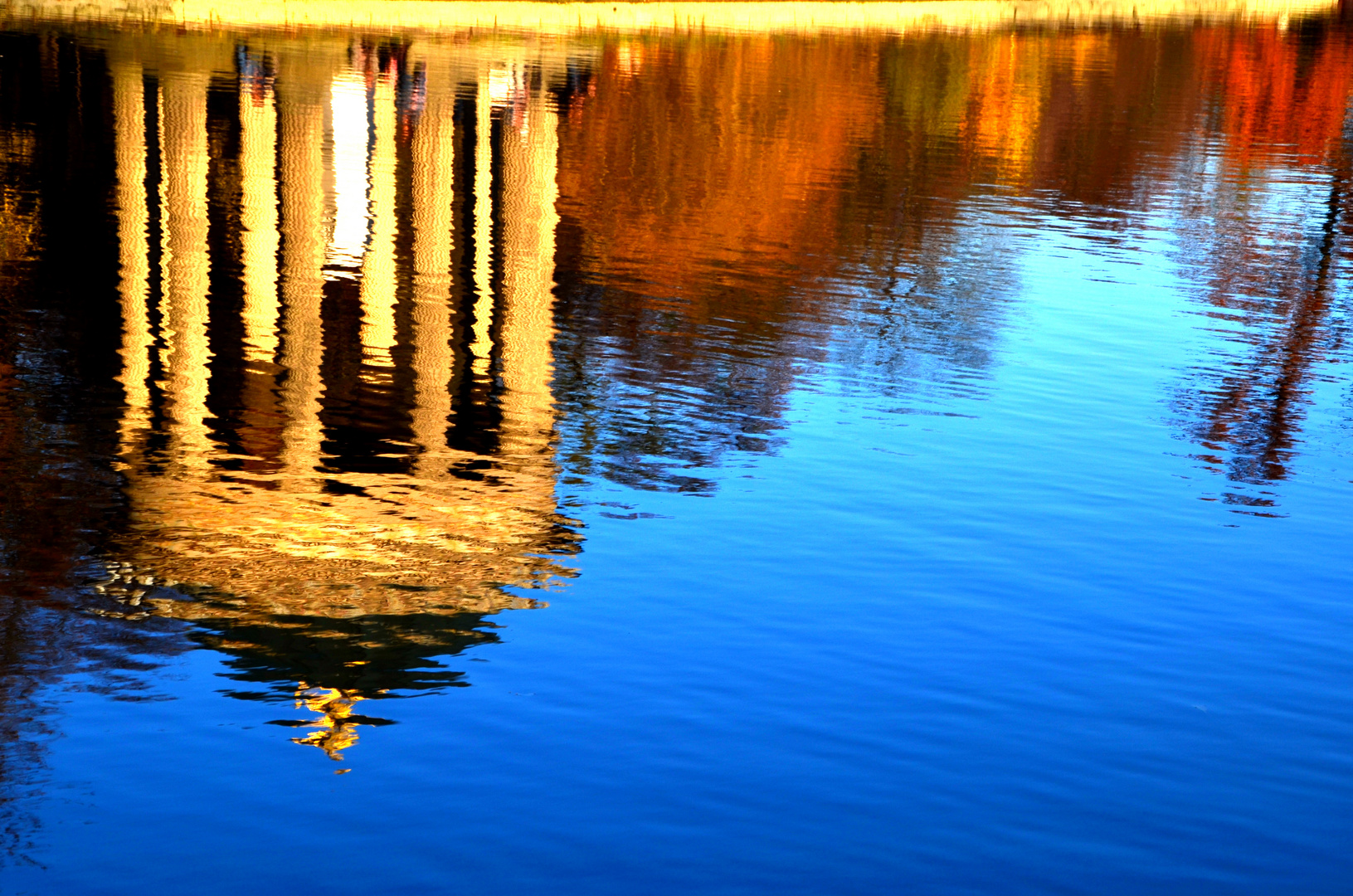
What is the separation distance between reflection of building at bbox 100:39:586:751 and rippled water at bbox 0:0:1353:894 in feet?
0.26

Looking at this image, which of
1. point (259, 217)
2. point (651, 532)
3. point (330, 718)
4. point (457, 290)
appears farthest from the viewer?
point (259, 217)

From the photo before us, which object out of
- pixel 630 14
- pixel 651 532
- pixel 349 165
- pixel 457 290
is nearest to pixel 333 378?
pixel 457 290

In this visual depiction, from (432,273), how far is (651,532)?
1121 cm

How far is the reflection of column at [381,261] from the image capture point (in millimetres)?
20109

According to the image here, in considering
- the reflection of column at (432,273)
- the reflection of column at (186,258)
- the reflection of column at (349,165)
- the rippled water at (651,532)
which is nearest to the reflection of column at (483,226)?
the rippled water at (651,532)

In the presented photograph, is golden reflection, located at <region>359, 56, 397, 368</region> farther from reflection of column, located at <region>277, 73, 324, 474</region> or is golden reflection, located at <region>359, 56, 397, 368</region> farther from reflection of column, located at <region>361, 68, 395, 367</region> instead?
reflection of column, located at <region>277, 73, 324, 474</region>

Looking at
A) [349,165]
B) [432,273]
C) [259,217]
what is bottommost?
[432,273]

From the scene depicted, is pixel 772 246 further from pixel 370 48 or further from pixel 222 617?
pixel 370 48

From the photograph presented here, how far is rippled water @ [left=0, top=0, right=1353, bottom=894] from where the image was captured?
9312 mm

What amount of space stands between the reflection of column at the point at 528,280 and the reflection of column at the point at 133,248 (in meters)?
3.85

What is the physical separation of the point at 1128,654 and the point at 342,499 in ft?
22.7

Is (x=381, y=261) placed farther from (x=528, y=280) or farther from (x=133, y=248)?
(x=133, y=248)

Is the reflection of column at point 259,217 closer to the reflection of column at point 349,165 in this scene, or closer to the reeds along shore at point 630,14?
the reflection of column at point 349,165

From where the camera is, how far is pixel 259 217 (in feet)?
88.5
